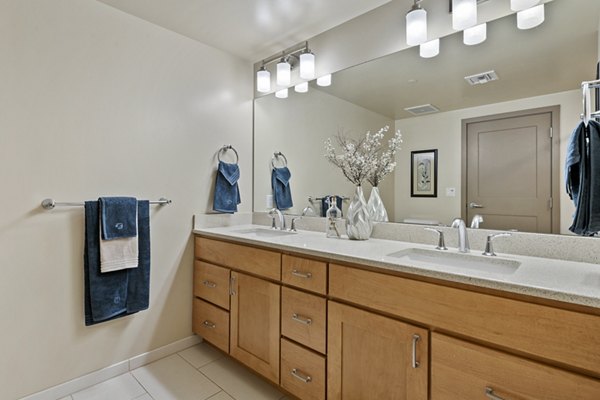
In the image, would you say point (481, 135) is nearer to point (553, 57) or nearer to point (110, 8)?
point (553, 57)

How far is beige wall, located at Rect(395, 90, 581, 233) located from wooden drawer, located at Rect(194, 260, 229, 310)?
1158mm

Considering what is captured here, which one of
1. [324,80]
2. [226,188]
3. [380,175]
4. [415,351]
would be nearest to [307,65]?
[324,80]

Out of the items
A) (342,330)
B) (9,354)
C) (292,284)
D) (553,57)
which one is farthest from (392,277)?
(9,354)

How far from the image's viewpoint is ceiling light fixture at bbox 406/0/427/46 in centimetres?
165

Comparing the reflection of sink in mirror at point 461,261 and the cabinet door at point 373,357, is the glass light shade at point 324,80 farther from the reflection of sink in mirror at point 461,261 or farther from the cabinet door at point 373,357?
the cabinet door at point 373,357

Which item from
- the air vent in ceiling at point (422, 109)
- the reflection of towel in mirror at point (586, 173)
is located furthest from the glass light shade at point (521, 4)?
the reflection of towel in mirror at point (586, 173)

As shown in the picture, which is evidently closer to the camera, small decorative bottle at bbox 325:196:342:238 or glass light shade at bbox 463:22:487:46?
glass light shade at bbox 463:22:487:46

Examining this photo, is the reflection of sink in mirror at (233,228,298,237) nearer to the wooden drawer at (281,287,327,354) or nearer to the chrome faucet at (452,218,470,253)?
the wooden drawer at (281,287,327,354)

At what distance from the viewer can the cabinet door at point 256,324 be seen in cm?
164

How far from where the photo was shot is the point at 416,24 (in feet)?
5.45

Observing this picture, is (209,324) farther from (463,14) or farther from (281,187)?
(463,14)

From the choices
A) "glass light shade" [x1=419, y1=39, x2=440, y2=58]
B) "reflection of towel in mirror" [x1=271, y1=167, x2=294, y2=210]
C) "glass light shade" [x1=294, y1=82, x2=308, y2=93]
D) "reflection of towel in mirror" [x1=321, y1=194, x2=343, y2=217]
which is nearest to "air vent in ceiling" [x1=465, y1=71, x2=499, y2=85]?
"glass light shade" [x1=419, y1=39, x2=440, y2=58]

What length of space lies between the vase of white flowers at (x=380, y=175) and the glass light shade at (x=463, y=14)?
2.00 feet

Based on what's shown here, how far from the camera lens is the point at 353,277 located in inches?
51.8
